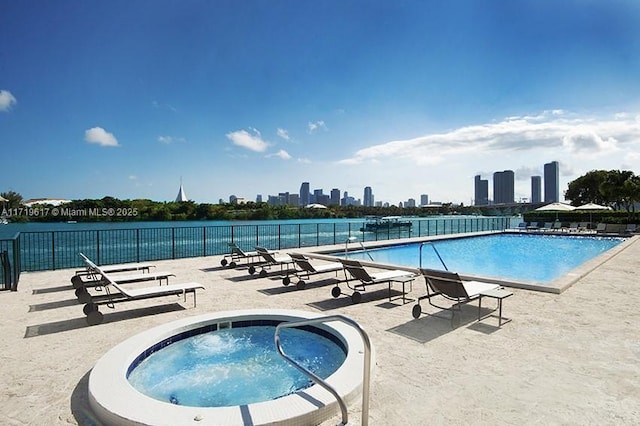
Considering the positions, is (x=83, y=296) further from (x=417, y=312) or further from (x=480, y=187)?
(x=480, y=187)

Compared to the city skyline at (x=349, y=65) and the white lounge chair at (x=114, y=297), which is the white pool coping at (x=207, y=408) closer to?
the white lounge chair at (x=114, y=297)

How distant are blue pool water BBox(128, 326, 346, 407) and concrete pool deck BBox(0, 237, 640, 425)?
0.62 meters

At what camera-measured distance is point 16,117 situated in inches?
1029

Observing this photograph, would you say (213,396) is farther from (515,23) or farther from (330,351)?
(515,23)

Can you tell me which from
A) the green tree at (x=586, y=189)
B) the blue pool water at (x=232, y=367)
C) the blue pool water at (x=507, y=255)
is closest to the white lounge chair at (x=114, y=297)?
the blue pool water at (x=232, y=367)

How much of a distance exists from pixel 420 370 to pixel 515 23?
12.4 m

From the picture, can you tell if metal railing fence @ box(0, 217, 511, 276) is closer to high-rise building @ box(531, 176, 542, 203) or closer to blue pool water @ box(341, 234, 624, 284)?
blue pool water @ box(341, 234, 624, 284)

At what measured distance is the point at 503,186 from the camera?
10512cm

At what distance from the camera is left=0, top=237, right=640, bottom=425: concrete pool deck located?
283cm

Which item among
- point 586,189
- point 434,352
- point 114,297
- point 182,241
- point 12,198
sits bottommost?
point 182,241

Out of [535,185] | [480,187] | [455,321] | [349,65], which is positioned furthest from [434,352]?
Result: [480,187]

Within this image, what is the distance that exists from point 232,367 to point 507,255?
14454 millimetres

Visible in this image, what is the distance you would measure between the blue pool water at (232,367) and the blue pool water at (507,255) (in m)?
6.62

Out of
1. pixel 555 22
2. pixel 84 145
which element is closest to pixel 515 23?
pixel 555 22
